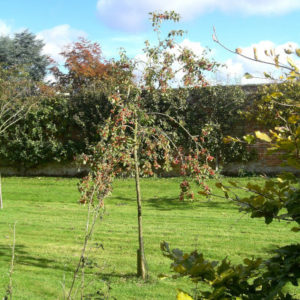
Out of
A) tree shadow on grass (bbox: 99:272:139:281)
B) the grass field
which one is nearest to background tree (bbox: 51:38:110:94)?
the grass field

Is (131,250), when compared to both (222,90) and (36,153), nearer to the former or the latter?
(222,90)

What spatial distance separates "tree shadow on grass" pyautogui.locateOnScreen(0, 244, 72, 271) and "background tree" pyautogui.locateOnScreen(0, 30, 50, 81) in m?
22.0

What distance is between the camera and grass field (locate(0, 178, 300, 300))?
4.93m

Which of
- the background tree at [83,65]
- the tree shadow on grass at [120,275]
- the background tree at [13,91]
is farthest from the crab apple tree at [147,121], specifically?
the background tree at [83,65]

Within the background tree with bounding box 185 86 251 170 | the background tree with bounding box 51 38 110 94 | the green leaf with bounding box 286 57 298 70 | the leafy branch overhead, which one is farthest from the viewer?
the background tree with bounding box 51 38 110 94

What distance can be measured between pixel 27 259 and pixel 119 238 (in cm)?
171

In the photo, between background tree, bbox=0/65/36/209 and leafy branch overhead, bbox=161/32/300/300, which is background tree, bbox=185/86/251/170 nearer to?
background tree, bbox=0/65/36/209

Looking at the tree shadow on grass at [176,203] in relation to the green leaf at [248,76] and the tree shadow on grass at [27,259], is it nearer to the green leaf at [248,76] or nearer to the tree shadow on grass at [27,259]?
the tree shadow on grass at [27,259]

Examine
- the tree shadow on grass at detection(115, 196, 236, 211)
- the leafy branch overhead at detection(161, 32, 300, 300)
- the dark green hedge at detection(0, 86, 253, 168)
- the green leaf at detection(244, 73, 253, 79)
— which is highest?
the dark green hedge at detection(0, 86, 253, 168)

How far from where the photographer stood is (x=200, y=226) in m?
7.88

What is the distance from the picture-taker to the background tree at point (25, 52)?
27.5 m

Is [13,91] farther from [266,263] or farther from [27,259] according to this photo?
[266,263]

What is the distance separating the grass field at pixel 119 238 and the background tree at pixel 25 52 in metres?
17.8

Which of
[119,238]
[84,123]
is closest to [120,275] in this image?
[119,238]
